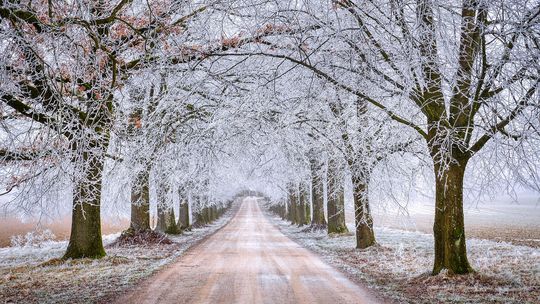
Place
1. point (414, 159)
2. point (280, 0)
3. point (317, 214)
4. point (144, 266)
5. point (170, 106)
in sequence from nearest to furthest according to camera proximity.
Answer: point (280, 0)
point (170, 106)
point (144, 266)
point (414, 159)
point (317, 214)

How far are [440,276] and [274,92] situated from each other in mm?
5117

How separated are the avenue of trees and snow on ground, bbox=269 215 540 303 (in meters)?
0.69

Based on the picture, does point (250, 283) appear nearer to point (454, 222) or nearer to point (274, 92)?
point (274, 92)

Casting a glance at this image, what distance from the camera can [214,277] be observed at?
10.7 meters

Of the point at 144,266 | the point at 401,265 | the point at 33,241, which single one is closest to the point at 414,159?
the point at 401,265

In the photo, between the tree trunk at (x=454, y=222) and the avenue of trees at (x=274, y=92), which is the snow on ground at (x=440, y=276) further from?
the avenue of trees at (x=274, y=92)

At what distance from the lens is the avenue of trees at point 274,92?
6.52 meters

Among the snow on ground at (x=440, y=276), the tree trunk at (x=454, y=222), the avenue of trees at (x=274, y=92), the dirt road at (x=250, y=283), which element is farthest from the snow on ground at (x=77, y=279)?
the tree trunk at (x=454, y=222)

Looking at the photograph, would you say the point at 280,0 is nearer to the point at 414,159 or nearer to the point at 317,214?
the point at 414,159

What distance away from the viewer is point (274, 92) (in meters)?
8.44

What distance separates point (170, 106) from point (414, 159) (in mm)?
8770

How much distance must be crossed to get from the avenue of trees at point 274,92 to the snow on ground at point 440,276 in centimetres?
69

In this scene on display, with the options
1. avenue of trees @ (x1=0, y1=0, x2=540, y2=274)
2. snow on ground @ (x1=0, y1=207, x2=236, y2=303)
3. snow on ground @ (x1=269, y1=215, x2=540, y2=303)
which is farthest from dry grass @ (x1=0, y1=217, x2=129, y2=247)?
snow on ground @ (x1=269, y1=215, x2=540, y2=303)

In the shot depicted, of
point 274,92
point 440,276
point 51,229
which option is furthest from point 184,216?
point 274,92
